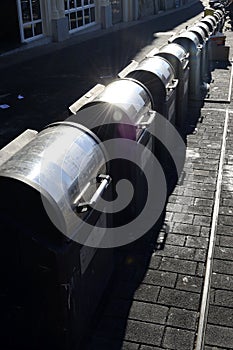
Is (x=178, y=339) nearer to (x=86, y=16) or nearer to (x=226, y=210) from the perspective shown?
(x=226, y=210)

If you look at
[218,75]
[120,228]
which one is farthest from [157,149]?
[218,75]

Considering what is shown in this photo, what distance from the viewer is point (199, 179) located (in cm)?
726

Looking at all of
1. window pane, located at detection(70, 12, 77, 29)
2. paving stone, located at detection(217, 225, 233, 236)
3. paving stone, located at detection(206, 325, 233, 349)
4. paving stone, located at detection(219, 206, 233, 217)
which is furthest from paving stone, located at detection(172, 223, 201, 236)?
window pane, located at detection(70, 12, 77, 29)

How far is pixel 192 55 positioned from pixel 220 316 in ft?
25.4

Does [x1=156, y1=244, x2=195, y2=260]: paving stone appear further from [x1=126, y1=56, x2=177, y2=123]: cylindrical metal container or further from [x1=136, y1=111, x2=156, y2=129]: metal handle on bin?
[x1=126, y1=56, x2=177, y2=123]: cylindrical metal container

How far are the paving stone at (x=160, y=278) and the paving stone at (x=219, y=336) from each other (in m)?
0.75

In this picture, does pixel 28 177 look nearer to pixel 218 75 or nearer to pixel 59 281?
pixel 59 281

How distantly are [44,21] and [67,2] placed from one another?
2.45 m

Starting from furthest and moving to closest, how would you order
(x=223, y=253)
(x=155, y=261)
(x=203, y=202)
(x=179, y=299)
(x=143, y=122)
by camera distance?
(x=203, y=202) → (x=143, y=122) → (x=223, y=253) → (x=155, y=261) → (x=179, y=299)

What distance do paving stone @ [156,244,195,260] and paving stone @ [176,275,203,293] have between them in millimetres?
374

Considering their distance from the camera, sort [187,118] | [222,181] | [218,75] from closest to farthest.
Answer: [222,181], [187,118], [218,75]

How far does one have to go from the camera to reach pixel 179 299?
4656mm

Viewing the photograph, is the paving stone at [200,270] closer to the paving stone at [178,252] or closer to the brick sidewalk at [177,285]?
the brick sidewalk at [177,285]

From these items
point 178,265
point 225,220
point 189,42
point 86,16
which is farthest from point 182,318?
point 86,16
